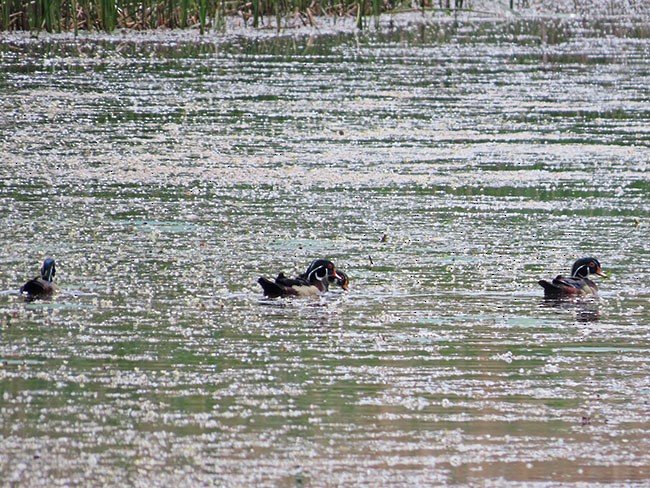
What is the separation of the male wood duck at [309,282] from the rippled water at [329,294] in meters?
0.10

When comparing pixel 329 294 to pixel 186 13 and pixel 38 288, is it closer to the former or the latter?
pixel 38 288

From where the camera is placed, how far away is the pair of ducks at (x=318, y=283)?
9.08 metres

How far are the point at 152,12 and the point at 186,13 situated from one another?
0.70 m

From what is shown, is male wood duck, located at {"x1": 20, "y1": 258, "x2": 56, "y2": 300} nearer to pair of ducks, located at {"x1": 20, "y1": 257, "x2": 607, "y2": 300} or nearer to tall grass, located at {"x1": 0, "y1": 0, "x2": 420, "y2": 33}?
pair of ducks, located at {"x1": 20, "y1": 257, "x2": 607, "y2": 300}

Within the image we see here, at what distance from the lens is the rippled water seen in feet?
20.2

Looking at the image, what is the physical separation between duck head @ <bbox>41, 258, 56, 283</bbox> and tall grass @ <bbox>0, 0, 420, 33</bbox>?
1839 centimetres

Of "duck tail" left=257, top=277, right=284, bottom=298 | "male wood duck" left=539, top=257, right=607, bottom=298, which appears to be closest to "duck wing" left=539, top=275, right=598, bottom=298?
"male wood duck" left=539, top=257, right=607, bottom=298

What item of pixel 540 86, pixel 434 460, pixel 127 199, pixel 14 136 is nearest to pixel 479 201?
pixel 127 199

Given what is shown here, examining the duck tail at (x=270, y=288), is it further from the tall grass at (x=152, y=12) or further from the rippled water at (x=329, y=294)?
the tall grass at (x=152, y=12)

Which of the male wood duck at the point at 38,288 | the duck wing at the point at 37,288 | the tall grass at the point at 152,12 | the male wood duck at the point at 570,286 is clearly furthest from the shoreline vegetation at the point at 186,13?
the male wood duck at the point at 570,286

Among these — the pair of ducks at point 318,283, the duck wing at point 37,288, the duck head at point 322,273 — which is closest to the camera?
the duck wing at point 37,288

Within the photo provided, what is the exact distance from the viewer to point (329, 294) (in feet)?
31.6

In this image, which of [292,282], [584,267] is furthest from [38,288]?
[584,267]

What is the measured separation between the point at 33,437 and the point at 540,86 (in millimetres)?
16879
